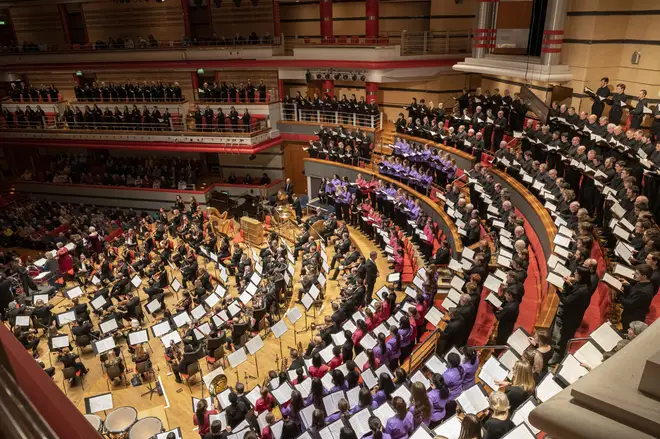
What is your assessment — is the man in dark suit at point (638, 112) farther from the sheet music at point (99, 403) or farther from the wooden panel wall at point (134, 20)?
the wooden panel wall at point (134, 20)

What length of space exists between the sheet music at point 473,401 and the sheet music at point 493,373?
22cm

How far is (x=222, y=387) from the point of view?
8672 mm

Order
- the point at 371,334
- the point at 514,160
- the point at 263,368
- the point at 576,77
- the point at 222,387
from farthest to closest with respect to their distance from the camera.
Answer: the point at 576,77 → the point at 514,160 → the point at 263,368 → the point at 222,387 → the point at 371,334

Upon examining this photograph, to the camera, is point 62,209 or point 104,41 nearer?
point 62,209

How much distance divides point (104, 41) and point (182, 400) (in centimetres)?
2306

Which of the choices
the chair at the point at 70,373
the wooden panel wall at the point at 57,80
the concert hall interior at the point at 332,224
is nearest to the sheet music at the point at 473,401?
the concert hall interior at the point at 332,224

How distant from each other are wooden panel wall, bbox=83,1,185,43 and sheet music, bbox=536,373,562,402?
959 inches

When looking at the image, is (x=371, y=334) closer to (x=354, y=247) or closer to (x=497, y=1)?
(x=354, y=247)

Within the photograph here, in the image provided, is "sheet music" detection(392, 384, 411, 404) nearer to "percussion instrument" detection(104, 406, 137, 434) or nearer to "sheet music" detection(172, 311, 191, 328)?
"percussion instrument" detection(104, 406, 137, 434)

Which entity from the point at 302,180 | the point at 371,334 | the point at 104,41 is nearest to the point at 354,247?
the point at 371,334

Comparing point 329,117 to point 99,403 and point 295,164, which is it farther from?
point 99,403

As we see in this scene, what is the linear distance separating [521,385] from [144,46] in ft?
77.5

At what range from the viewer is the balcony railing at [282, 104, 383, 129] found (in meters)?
19.3

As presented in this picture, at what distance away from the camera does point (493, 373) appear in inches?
219
